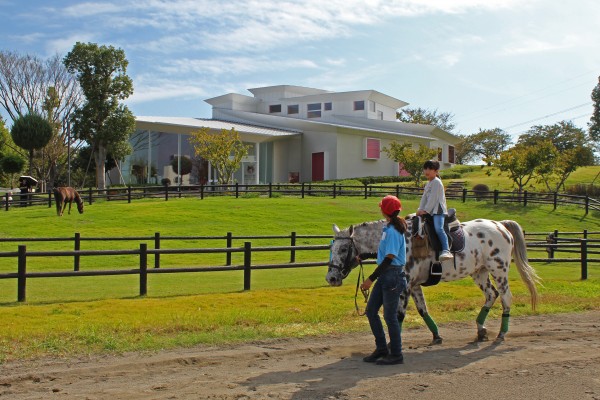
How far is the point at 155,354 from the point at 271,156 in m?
41.1

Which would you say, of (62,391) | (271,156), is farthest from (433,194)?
(271,156)

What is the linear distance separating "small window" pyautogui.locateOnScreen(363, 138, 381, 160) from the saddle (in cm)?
4167

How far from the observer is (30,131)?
4022 cm

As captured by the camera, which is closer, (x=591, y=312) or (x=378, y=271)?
(x=378, y=271)

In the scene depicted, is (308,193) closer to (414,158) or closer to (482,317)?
(414,158)

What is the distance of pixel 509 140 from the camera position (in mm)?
87625

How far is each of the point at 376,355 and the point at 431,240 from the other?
1.87m

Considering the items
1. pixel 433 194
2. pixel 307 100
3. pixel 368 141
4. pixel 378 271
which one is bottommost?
pixel 378 271

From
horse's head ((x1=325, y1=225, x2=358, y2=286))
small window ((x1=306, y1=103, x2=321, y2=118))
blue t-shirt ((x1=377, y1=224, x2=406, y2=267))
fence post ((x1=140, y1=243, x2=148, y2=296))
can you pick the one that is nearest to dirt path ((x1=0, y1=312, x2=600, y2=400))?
horse's head ((x1=325, y1=225, x2=358, y2=286))

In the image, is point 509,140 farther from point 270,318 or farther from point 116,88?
point 270,318

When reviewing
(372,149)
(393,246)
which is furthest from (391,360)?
(372,149)

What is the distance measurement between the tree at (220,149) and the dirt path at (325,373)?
104 ft

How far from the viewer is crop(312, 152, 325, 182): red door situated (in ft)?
158

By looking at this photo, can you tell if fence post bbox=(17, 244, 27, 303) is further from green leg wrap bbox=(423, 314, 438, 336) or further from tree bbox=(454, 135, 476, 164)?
tree bbox=(454, 135, 476, 164)
